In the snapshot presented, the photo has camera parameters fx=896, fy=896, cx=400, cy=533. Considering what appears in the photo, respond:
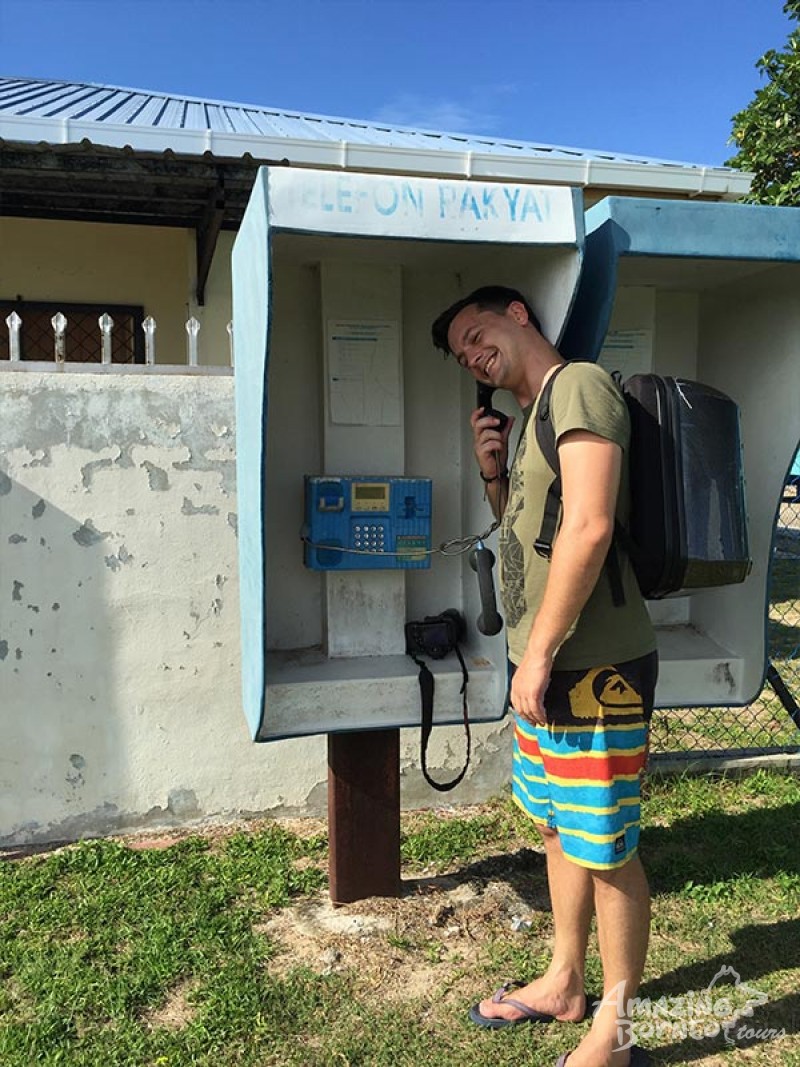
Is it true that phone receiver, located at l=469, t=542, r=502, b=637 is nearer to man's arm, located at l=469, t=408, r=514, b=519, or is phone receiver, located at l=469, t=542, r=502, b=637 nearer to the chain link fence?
man's arm, located at l=469, t=408, r=514, b=519

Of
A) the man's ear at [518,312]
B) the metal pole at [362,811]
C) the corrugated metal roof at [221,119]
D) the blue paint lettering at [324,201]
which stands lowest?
the metal pole at [362,811]

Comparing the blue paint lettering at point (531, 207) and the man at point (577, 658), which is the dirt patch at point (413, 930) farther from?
the blue paint lettering at point (531, 207)

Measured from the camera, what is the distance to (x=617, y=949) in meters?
1.82

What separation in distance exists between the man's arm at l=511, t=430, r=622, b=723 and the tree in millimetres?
5672

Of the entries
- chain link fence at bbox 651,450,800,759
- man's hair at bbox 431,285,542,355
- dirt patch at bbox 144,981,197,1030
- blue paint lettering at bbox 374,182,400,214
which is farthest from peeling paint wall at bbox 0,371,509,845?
chain link fence at bbox 651,450,800,759

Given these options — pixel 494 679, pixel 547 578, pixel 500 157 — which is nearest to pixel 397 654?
pixel 494 679

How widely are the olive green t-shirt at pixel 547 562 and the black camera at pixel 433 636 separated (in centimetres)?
57

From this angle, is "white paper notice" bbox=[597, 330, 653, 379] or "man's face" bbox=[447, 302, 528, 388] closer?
"man's face" bbox=[447, 302, 528, 388]

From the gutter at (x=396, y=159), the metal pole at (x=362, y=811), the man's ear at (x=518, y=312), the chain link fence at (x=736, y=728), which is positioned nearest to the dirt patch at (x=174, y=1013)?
the metal pole at (x=362, y=811)

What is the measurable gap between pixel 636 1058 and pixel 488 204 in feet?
6.05

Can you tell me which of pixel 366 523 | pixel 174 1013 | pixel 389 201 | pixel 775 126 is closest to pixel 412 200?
pixel 389 201

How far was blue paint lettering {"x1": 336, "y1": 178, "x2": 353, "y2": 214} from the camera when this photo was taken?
184 centimetres

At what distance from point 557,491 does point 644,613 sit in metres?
0.33

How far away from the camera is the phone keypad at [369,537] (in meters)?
2.44
